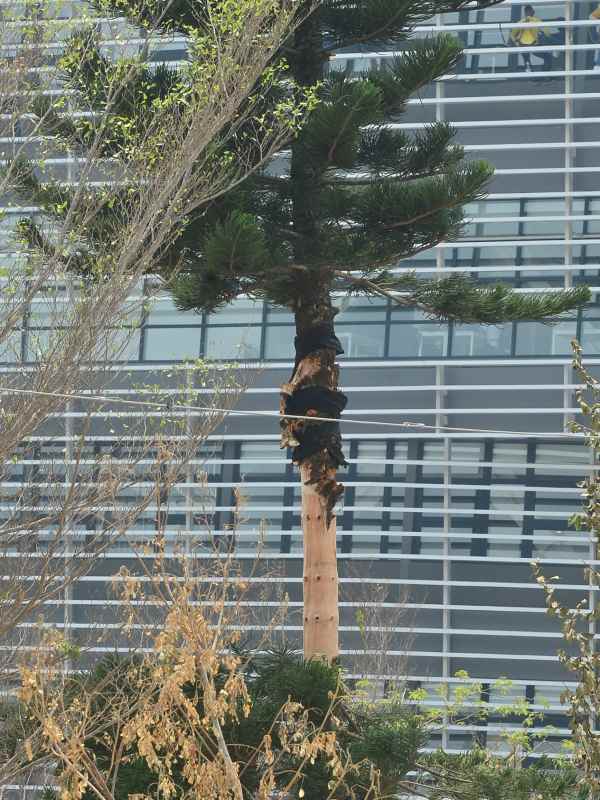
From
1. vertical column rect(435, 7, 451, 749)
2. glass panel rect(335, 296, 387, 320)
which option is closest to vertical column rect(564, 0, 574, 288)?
vertical column rect(435, 7, 451, 749)

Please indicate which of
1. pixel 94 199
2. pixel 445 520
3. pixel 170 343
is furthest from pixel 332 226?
pixel 170 343

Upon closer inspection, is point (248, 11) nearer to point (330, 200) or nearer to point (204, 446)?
point (330, 200)

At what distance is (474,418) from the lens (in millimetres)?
18781

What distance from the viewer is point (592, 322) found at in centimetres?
1873

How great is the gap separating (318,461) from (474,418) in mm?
10115

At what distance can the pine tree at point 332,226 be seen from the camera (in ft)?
28.4

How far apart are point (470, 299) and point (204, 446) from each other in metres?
9.59

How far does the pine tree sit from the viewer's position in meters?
8.65

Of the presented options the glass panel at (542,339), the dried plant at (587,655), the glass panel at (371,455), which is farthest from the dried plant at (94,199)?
the glass panel at (542,339)

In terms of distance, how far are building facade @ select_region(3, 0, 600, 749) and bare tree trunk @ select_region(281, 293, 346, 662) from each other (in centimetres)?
879

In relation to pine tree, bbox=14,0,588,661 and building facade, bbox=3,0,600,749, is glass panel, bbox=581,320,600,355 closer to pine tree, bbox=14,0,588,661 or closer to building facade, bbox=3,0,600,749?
building facade, bbox=3,0,600,749

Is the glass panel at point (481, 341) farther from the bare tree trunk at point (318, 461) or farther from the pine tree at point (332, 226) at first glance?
the bare tree trunk at point (318, 461)

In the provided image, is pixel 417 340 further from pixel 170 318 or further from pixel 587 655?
pixel 587 655

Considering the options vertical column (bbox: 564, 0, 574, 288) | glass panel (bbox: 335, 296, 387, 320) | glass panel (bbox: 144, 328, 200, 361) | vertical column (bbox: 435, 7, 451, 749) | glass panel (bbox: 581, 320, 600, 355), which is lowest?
vertical column (bbox: 435, 7, 451, 749)
